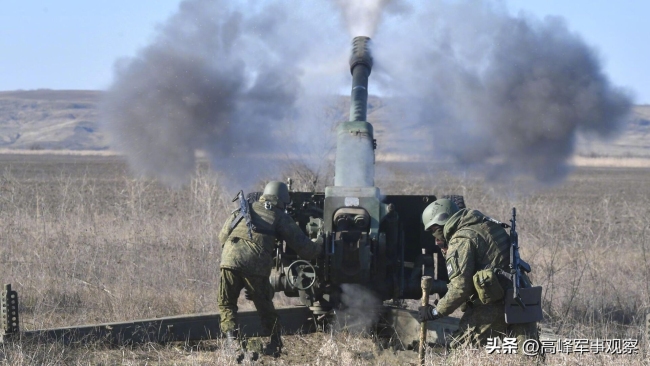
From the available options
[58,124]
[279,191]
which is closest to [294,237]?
[279,191]

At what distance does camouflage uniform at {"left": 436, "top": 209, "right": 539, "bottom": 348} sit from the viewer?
6.77m

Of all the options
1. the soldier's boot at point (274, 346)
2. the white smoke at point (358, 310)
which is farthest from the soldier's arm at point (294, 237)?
the white smoke at point (358, 310)

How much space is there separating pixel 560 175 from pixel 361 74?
299 centimetres

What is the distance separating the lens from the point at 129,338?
8234 mm

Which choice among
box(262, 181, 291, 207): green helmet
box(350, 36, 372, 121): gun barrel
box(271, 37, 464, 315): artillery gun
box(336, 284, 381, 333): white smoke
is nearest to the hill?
box(350, 36, 372, 121): gun barrel

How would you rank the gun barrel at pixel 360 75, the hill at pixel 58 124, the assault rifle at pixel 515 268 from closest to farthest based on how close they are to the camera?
the assault rifle at pixel 515 268
the gun barrel at pixel 360 75
the hill at pixel 58 124

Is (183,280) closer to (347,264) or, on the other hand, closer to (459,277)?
(347,264)

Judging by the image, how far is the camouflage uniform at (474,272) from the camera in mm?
6766

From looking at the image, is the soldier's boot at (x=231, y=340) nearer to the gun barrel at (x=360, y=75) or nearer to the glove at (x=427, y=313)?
the glove at (x=427, y=313)

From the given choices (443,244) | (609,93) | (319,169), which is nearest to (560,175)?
(609,93)

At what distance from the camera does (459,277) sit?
6.76 metres

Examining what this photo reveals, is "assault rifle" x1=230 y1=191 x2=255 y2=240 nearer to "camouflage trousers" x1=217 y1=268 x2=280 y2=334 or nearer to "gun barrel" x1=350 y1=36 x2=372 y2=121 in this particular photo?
"camouflage trousers" x1=217 y1=268 x2=280 y2=334

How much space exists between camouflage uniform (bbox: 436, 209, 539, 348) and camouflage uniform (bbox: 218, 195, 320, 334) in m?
1.70

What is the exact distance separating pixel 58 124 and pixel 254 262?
11370 cm
